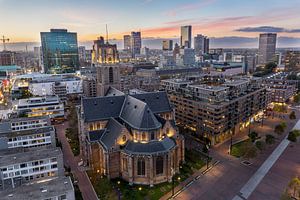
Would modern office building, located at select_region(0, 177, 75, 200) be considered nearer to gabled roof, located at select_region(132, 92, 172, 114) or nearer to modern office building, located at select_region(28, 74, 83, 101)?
gabled roof, located at select_region(132, 92, 172, 114)

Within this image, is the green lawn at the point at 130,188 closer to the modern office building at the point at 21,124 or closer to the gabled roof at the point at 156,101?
the gabled roof at the point at 156,101

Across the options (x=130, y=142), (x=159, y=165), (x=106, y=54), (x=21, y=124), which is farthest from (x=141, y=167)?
(x=21, y=124)

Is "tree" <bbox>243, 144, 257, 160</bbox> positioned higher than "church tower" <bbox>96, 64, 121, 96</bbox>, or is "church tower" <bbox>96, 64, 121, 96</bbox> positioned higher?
"church tower" <bbox>96, 64, 121, 96</bbox>

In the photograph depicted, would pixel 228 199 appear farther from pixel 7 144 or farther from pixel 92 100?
pixel 7 144

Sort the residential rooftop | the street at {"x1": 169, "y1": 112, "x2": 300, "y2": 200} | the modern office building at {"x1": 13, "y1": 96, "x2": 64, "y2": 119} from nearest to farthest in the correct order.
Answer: the street at {"x1": 169, "y1": 112, "x2": 300, "y2": 200} < the residential rooftop < the modern office building at {"x1": 13, "y1": 96, "x2": 64, "y2": 119}

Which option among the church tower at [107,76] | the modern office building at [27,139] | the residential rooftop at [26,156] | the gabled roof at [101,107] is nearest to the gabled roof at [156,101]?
the gabled roof at [101,107]

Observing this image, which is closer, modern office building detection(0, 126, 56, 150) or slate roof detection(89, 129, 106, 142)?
slate roof detection(89, 129, 106, 142)

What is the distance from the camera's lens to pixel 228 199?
57.1m

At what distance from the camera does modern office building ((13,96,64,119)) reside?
390ft

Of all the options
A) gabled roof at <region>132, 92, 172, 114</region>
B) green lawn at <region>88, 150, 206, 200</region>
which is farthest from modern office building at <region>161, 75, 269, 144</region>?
green lawn at <region>88, 150, 206, 200</region>

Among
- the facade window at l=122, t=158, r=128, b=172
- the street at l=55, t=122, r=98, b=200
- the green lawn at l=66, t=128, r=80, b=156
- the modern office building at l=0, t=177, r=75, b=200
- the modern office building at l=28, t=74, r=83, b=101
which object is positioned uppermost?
the modern office building at l=28, t=74, r=83, b=101

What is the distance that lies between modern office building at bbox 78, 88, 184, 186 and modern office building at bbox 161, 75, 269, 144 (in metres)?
23.2

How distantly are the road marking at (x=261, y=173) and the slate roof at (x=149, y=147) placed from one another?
22.1m

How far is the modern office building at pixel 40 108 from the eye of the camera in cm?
11900
